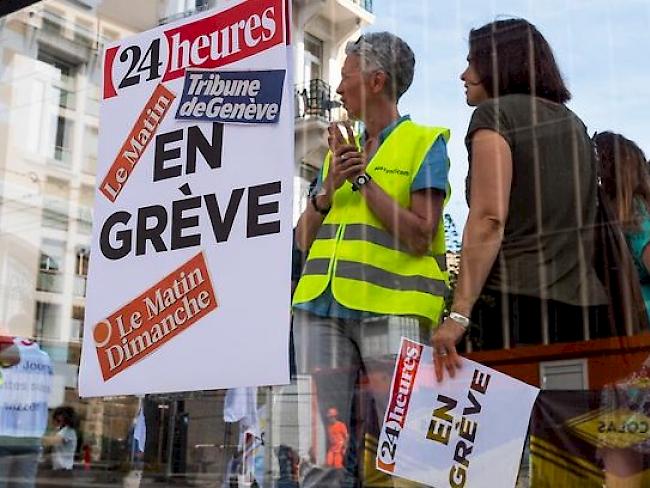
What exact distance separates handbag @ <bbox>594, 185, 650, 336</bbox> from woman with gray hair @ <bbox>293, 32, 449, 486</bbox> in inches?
11.2

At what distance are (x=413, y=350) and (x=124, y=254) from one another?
80 cm

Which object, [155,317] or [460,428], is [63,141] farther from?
[460,428]

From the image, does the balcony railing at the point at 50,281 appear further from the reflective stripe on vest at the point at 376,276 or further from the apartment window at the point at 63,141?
the reflective stripe on vest at the point at 376,276

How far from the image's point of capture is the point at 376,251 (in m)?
1.73

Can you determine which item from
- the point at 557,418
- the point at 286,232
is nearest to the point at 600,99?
the point at 557,418

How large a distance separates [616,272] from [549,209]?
16 centimetres

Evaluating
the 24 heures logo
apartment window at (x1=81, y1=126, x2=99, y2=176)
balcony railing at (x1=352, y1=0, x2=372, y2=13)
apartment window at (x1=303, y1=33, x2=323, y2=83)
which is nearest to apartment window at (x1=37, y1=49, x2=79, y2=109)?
apartment window at (x1=81, y1=126, x2=99, y2=176)

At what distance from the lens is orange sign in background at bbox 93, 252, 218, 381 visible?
75.2 inches

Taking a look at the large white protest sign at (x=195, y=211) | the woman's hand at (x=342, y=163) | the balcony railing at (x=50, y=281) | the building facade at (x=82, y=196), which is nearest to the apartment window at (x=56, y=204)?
the building facade at (x=82, y=196)

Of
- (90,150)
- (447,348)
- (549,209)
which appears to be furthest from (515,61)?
(90,150)

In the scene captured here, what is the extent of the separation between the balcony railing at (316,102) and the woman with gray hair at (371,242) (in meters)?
0.04

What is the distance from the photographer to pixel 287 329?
177 centimetres

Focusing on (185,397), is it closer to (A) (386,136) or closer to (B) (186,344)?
(B) (186,344)

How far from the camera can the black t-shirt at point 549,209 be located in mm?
1514
